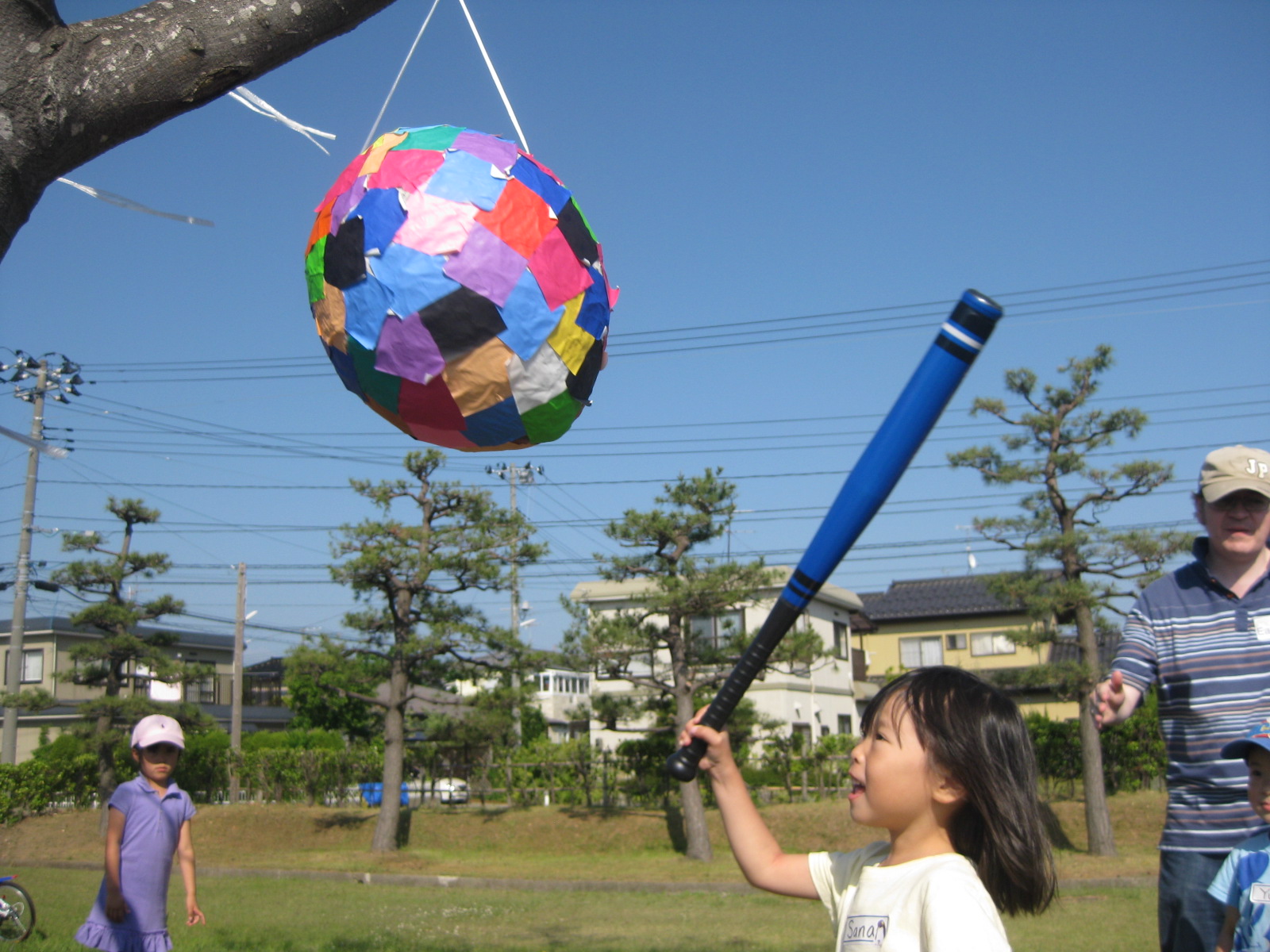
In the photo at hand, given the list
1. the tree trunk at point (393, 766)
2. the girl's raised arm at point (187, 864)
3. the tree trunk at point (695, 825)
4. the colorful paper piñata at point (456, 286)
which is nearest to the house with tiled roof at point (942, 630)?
the tree trunk at point (695, 825)

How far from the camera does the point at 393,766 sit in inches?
598

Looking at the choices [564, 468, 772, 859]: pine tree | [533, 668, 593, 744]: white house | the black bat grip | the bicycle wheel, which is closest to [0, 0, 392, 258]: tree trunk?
the black bat grip

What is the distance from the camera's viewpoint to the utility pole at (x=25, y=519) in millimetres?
16359

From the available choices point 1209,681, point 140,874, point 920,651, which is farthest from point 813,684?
point 1209,681

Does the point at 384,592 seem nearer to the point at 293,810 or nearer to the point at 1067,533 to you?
the point at 293,810

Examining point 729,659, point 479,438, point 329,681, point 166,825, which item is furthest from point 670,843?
point 479,438

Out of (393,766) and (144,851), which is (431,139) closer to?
(144,851)

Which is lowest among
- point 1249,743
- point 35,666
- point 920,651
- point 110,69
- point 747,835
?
point 747,835

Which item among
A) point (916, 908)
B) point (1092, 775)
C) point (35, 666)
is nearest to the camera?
point (916, 908)

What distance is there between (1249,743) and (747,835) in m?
1.17

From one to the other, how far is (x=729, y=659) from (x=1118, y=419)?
568cm

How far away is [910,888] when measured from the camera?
1.56m

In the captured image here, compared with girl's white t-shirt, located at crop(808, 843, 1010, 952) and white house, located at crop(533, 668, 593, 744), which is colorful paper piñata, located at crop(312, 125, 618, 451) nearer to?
girl's white t-shirt, located at crop(808, 843, 1010, 952)

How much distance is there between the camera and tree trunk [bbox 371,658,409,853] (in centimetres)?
1499
